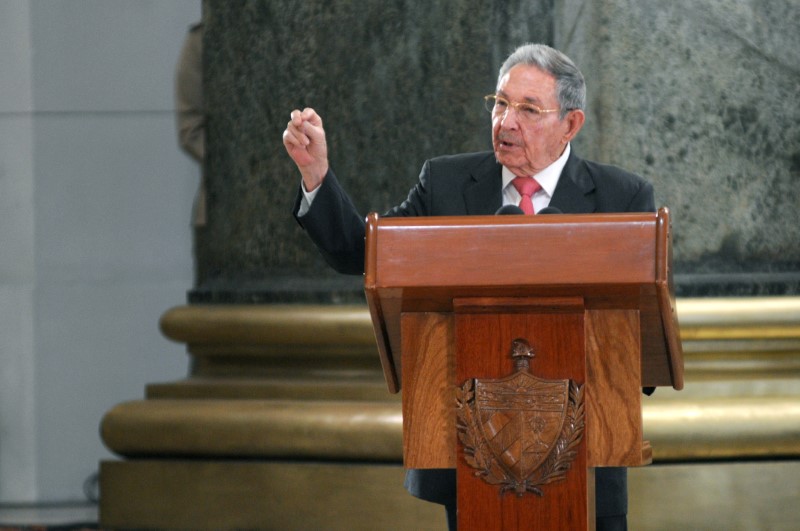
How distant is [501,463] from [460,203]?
0.83m

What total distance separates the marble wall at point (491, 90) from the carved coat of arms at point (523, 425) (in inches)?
82.1

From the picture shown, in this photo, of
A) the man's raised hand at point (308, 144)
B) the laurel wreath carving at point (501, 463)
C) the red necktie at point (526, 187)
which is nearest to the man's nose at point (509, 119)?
the red necktie at point (526, 187)

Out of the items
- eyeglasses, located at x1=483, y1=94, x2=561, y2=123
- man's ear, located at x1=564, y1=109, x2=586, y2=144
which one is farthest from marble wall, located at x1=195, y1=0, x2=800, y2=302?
eyeglasses, located at x1=483, y1=94, x2=561, y2=123

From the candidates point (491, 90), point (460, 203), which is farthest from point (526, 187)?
point (491, 90)

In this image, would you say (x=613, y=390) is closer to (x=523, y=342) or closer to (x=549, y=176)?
(x=523, y=342)

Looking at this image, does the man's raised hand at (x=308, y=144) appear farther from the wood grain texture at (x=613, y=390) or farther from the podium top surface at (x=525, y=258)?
the wood grain texture at (x=613, y=390)

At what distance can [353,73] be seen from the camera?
4.31 meters

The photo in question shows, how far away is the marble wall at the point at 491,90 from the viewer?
13.4 ft

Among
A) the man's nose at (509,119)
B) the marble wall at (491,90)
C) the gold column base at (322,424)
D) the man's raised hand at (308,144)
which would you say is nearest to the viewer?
the man's raised hand at (308,144)

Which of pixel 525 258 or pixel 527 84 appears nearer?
pixel 525 258

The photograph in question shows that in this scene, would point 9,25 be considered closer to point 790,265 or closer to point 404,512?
point 404,512

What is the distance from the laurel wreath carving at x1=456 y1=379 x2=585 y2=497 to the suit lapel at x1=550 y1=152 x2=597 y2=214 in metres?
0.69

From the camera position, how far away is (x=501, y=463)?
2.08 m

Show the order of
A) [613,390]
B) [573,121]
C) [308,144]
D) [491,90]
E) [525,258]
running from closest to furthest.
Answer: [525,258], [613,390], [308,144], [573,121], [491,90]
